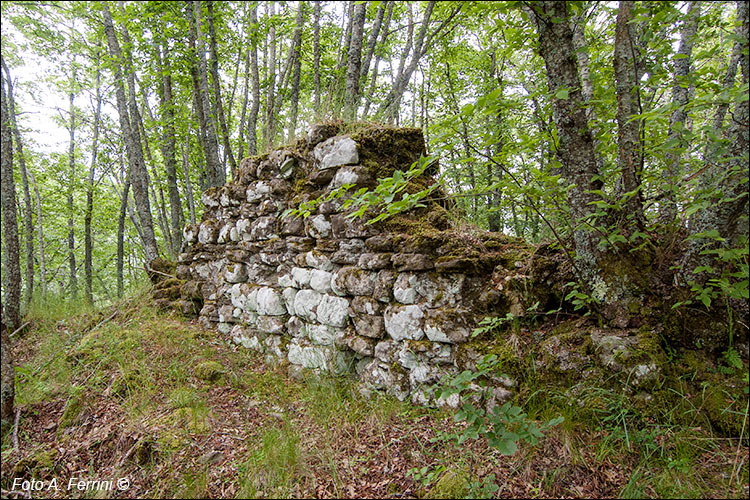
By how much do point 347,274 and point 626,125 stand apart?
2682 mm

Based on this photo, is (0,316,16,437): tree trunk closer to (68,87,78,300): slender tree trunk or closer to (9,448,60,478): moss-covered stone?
(9,448,60,478): moss-covered stone

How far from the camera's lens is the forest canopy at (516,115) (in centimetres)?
212

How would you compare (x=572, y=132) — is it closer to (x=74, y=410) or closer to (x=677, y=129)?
(x=677, y=129)

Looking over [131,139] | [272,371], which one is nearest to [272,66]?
[131,139]

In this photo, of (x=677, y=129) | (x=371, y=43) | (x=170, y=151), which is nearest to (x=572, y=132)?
(x=677, y=129)

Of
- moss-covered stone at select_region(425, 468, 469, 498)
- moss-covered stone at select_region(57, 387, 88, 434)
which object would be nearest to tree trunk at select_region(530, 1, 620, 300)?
moss-covered stone at select_region(425, 468, 469, 498)

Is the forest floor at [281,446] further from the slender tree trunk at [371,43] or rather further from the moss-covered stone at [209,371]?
the slender tree trunk at [371,43]

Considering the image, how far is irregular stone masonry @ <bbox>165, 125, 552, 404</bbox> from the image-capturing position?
3010mm

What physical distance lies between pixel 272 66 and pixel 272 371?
7.30 metres

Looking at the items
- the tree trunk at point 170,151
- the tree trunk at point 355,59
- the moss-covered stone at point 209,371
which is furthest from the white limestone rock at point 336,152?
the tree trunk at point 170,151

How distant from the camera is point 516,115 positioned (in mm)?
6957

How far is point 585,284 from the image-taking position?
257 cm

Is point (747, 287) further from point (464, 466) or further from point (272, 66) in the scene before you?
point (272, 66)

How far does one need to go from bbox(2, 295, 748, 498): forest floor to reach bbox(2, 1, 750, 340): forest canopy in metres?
0.91
